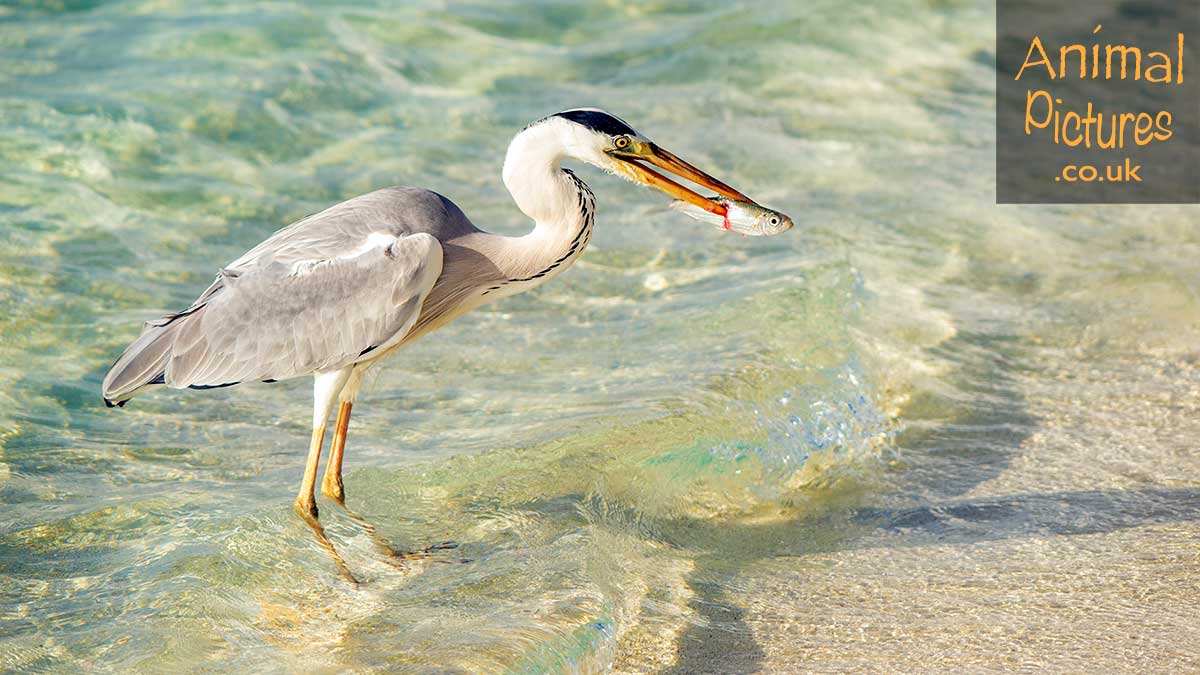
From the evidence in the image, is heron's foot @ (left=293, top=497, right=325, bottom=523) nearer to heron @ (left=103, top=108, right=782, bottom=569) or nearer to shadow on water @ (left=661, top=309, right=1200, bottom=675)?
heron @ (left=103, top=108, right=782, bottom=569)

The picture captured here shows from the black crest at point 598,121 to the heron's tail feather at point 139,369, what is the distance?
5.12 feet

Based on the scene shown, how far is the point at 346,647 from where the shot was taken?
149 inches

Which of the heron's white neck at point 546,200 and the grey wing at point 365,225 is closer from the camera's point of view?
the heron's white neck at point 546,200

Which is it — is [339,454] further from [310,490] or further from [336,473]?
[310,490]

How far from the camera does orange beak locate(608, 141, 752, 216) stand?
4.34 metres

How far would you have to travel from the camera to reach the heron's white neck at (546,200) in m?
4.35

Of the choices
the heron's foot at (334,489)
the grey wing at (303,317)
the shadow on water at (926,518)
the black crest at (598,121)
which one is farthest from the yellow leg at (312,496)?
the black crest at (598,121)

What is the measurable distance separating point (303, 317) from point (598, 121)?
1.19 meters

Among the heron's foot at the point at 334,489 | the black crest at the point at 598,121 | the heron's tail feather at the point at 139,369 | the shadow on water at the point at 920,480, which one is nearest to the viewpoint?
the shadow on water at the point at 920,480

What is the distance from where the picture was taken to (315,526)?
4477mm

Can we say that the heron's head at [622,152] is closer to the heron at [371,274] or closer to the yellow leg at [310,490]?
the heron at [371,274]

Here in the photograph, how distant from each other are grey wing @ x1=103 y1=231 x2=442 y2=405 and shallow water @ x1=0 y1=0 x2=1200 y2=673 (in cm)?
50

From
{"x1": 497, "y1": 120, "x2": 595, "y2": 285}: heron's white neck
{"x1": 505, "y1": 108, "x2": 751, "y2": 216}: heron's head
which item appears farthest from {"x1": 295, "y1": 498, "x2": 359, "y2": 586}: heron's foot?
{"x1": 505, "y1": 108, "x2": 751, "y2": 216}: heron's head

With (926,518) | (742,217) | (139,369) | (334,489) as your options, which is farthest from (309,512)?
(926,518)
